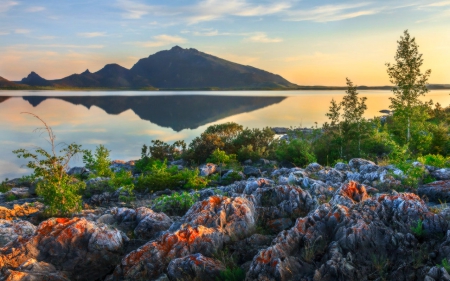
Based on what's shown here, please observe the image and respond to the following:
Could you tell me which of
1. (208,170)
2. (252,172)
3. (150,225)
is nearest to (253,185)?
(150,225)

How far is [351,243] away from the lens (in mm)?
5715

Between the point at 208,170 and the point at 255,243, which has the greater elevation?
the point at 255,243

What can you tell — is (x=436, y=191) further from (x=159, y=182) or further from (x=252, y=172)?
(x=159, y=182)

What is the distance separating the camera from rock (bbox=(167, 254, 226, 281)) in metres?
5.57

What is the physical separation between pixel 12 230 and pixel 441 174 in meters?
11.3

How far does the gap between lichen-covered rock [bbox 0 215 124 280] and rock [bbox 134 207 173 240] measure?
725 millimetres

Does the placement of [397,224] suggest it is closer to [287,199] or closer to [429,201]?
[287,199]

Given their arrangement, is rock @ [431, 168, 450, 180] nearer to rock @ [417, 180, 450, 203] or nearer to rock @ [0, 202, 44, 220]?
rock @ [417, 180, 450, 203]

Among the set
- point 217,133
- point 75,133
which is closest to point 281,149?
point 217,133

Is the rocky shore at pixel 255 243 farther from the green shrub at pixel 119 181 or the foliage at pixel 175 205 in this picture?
the green shrub at pixel 119 181

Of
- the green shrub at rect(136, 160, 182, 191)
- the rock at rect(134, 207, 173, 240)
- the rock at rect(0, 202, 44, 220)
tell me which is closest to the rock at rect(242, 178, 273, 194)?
the rock at rect(134, 207, 173, 240)

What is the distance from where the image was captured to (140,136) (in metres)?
37.0

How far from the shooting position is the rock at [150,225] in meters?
7.71

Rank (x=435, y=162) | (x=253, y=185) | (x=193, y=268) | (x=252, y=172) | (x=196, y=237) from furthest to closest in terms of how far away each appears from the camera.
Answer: (x=252, y=172)
(x=435, y=162)
(x=253, y=185)
(x=196, y=237)
(x=193, y=268)
